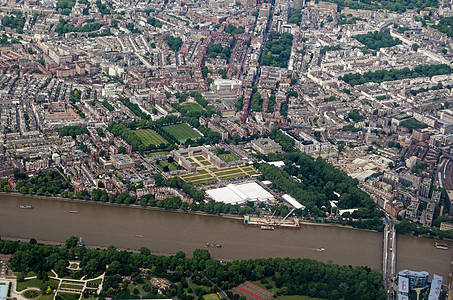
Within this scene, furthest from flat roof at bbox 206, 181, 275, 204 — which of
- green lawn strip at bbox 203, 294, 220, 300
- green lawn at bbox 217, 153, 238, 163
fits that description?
green lawn strip at bbox 203, 294, 220, 300

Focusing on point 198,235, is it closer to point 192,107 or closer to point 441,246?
point 441,246

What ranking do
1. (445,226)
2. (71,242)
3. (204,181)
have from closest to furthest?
(71,242)
(445,226)
(204,181)

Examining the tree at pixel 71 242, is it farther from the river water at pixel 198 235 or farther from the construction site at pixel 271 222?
the construction site at pixel 271 222

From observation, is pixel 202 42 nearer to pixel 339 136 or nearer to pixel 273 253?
pixel 339 136

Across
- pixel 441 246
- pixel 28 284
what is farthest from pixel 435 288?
pixel 28 284

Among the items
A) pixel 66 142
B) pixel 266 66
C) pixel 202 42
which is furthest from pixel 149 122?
pixel 202 42
